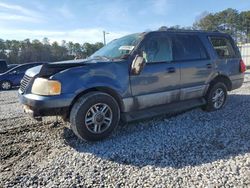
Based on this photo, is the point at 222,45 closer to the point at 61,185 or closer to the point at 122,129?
the point at 122,129

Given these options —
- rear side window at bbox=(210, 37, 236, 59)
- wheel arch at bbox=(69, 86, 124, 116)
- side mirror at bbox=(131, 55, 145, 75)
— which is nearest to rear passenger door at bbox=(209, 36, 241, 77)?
rear side window at bbox=(210, 37, 236, 59)

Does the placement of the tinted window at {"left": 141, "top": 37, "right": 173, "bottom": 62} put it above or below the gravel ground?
above

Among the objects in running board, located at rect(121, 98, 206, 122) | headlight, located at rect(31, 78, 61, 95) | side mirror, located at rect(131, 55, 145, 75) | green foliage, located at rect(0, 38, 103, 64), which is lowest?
running board, located at rect(121, 98, 206, 122)

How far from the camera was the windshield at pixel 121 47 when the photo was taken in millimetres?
5004

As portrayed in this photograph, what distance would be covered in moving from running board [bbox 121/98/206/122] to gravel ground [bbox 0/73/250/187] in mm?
272

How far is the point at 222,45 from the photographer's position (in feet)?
21.4

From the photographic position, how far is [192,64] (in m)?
5.62

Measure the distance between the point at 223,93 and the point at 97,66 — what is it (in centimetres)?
351

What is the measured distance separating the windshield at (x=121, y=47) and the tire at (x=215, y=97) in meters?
2.24

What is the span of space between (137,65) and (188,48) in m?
1.66

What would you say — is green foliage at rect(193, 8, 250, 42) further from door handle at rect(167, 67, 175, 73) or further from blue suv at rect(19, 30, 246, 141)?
door handle at rect(167, 67, 175, 73)

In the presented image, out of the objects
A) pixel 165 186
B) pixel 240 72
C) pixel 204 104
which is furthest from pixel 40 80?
pixel 240 72

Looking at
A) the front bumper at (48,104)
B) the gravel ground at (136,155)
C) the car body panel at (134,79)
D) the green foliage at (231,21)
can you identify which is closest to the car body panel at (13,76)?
the gravel ground at (136,155)

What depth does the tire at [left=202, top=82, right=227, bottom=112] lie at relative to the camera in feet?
20.0
